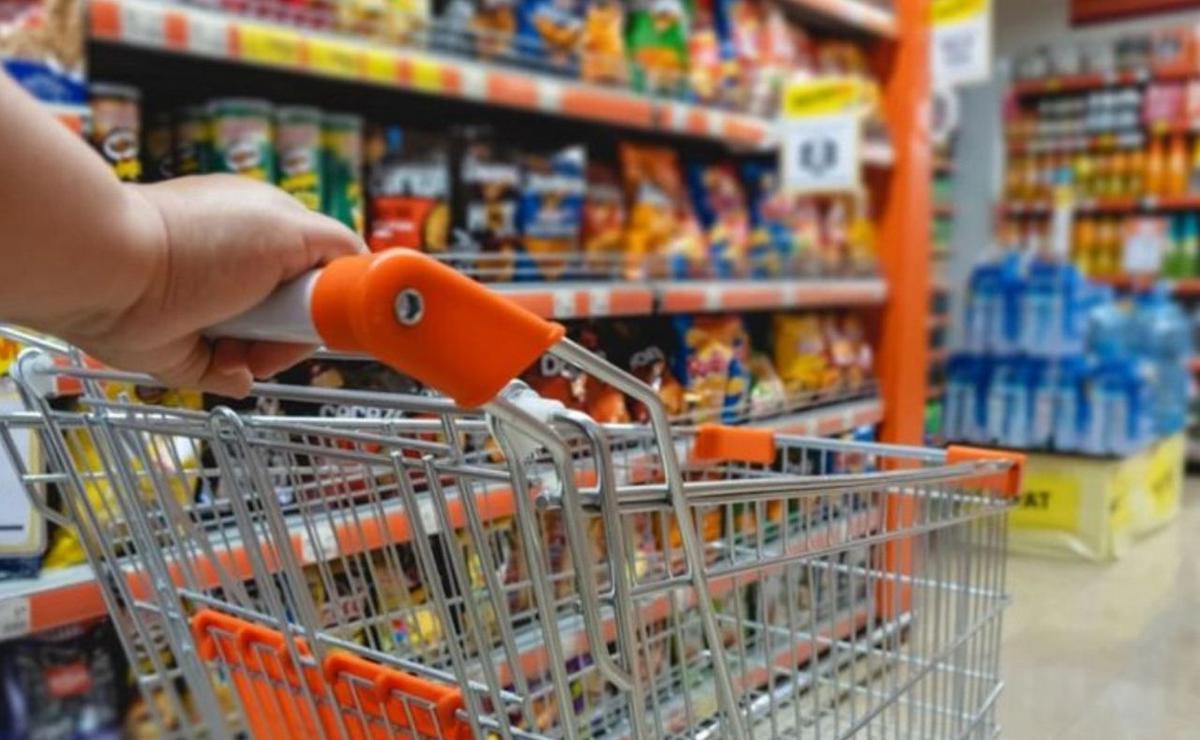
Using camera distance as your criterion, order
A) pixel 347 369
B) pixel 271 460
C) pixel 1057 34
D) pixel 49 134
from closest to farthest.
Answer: pixel 49 134
pixel 271 460
pixel 347 369
pixel 1057 34

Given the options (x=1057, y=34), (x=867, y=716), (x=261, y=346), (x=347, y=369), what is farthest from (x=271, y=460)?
(x=1057, y=34)

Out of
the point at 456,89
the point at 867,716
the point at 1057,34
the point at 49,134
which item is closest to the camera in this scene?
the point at 49,134

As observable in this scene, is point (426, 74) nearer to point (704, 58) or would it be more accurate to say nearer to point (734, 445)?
point (734, 445)

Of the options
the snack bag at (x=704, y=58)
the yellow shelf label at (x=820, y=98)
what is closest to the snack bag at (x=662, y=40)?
the snack bag at (x=704, y=58)

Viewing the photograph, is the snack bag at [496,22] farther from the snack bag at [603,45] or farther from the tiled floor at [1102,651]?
the tiled floor at [1102,651]

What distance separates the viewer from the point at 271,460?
1238 millimetres

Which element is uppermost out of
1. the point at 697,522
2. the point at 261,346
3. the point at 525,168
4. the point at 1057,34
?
the point at 1057,34

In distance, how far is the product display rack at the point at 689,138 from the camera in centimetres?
126

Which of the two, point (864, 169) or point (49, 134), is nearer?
point (49, 134)

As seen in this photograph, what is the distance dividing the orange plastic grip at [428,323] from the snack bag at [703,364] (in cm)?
138

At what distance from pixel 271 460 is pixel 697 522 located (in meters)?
0.57

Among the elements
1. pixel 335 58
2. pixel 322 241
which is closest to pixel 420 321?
pixel 322 241

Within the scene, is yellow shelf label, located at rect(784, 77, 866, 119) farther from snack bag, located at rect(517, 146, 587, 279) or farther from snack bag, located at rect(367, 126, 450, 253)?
snack bag, located at rect(367, 126, 450, 253)

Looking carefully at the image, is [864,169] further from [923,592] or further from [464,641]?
[464,641]
